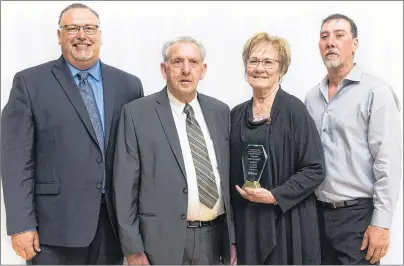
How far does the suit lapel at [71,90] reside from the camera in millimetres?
2203

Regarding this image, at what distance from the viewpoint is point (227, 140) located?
2287 millimetres

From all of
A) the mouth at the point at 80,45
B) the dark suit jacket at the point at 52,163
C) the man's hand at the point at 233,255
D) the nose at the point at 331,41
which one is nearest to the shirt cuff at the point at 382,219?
the man's hand at the point at 233,255

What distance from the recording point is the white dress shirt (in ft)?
7.10

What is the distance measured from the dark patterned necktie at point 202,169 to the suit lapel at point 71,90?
476 mm

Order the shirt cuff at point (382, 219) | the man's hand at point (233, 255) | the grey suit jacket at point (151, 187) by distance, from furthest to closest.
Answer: the man's hand at point (233, 255) < the shirt cuff at point (382, 219) < the grey suit jacket at point (151, 187)

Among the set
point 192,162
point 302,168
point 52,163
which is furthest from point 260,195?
point 52,163

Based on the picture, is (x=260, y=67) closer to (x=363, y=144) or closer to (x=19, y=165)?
(x=363, y=144)

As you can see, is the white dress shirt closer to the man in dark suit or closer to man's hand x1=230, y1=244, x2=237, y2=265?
man's hand x1=230, y1=244, x2=237, y2=265

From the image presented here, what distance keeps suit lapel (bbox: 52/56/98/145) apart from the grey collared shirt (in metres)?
1.19

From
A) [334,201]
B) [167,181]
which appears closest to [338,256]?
[334,201]

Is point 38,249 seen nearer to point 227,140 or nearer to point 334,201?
point 227,140

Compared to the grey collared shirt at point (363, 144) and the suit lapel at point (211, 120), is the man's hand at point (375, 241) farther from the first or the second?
the suit lapel at point (211, 120)

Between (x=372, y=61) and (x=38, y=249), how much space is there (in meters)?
2.36

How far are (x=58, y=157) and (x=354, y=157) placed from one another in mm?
1470
